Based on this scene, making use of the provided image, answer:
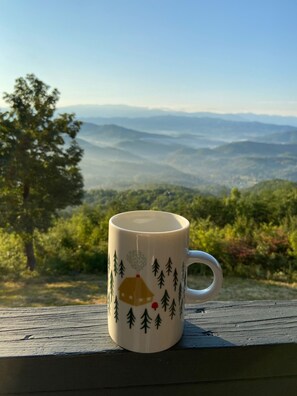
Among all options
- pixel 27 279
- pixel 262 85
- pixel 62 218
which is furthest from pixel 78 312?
pixel 262 85

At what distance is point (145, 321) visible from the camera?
1.06ft

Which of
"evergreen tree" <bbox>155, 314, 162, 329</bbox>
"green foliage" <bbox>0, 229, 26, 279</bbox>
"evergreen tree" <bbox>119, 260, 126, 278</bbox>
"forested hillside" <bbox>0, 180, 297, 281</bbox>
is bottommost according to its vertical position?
"green foliage" <bbox>0, 229, 26, 279</bbox>

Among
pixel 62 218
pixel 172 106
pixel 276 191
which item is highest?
pixel 172 106

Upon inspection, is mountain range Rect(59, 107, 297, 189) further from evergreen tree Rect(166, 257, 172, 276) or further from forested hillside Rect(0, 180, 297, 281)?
evergreen tree Rect(166, 257, 172, 276)

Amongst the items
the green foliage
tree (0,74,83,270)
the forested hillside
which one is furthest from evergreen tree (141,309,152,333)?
the green foliage

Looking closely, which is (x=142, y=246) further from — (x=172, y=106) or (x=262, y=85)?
(x=172, y=106)

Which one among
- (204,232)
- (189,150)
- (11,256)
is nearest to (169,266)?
(204,232)

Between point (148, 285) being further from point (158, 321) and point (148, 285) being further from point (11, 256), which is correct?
point (11, 256)

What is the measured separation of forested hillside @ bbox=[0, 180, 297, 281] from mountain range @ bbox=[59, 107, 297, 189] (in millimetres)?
890

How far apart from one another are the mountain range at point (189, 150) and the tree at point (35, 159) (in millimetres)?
1177

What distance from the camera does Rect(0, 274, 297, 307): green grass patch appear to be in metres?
2.56

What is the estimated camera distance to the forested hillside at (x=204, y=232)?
11.0 ft

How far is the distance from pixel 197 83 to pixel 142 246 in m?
10.8

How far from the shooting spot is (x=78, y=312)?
16.7 inches
